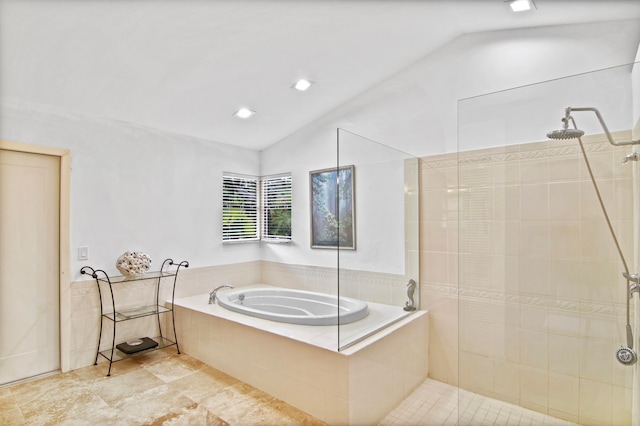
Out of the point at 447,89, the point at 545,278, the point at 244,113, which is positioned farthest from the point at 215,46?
the point at 545,278

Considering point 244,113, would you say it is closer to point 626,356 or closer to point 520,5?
point 520,5

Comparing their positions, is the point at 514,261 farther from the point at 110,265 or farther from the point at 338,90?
the point at 110,265

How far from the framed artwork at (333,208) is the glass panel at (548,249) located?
817 millimetres

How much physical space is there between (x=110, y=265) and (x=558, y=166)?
3.52 m

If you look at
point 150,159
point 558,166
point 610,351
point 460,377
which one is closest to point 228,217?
point 150,159

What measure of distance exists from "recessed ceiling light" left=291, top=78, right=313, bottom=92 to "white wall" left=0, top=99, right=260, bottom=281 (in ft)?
4.41

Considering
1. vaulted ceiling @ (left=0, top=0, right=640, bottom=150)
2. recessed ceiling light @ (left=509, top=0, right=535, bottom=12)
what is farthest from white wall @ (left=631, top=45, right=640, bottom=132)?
recessed ceiling light @ (left=509, top=0, right=535, bottom=12)

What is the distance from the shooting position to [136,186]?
338 centimetres

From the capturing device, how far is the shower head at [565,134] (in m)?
1.94

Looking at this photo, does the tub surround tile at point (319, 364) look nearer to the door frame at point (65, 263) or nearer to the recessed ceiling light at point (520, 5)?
the door frame at point (65, 263)

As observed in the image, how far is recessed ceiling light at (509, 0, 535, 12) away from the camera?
2.37 metres

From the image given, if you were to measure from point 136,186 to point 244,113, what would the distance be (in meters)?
1.25

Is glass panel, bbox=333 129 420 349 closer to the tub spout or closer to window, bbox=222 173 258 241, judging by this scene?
the tub spout

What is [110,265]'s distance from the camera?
3203 millimetres
